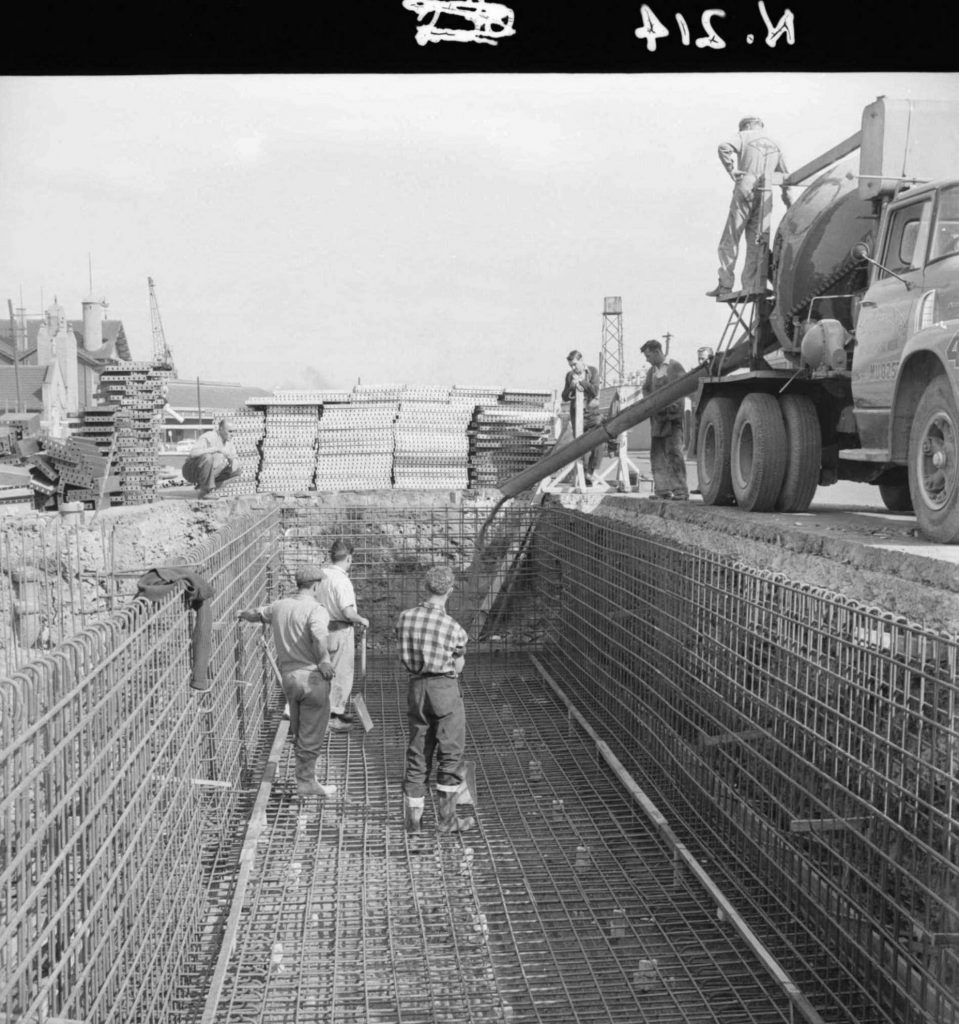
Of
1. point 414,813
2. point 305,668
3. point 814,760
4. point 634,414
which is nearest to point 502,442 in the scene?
point 634,414

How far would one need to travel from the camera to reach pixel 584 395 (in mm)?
15438

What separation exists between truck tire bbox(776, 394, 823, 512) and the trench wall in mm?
2173

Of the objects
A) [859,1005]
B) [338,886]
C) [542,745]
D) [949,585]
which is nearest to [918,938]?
[859,1005]

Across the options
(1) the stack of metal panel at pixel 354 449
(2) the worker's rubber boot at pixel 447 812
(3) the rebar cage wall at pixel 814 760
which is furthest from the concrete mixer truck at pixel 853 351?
(2) the worker's rubber boot at pixel 447 812

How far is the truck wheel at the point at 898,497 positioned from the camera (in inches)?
413

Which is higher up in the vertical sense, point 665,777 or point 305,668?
point 305,668

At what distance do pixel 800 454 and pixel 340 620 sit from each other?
14.1 feet

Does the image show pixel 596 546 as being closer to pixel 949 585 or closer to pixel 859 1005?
pixel 949 585

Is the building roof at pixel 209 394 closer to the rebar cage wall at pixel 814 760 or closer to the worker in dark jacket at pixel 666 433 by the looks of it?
the worker in dark jacket at pixel 666 433

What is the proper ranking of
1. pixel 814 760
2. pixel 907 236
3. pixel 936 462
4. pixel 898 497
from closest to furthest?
pixel 814 760 → pixel 936 462 → pixel 907 236 → pixel 898 497

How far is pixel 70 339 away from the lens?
35625mm

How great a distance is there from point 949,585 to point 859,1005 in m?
2.07

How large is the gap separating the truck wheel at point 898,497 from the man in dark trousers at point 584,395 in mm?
3724

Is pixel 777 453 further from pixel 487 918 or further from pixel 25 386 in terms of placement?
pixel 25 386
